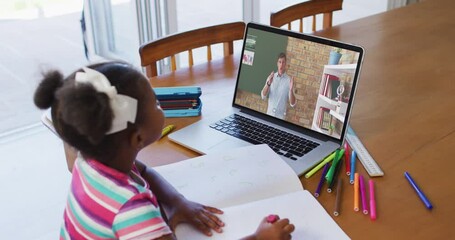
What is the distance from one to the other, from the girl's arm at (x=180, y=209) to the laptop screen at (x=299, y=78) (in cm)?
36

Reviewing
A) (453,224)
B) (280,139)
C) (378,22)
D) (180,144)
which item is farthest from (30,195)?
(453,224)

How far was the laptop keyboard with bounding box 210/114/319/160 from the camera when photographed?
3.80ft

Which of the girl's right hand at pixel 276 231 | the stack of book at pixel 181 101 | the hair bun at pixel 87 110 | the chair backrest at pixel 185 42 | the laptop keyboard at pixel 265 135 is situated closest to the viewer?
the hair bun at pixel 87 110

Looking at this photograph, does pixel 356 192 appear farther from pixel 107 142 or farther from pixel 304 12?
pixel 304 12

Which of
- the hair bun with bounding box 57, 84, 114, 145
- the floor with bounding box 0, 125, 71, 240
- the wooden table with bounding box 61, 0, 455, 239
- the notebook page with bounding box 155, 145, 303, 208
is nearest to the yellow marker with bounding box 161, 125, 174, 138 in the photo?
the wooden table with bounding box 61, 0, 455, 239

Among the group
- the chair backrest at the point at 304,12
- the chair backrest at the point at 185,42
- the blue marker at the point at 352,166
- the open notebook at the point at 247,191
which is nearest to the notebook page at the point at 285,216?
the open notebook at the point at 247,191

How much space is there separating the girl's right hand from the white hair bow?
270 mm

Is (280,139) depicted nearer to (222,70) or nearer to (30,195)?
(222,70)

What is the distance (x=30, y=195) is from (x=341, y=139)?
4.74 feet

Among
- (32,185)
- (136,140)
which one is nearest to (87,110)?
(136,140)

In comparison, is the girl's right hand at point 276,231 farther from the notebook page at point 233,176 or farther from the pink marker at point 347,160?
the pink marker at point 347,160

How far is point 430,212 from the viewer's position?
966 mm

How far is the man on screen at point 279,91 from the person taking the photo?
1223mm

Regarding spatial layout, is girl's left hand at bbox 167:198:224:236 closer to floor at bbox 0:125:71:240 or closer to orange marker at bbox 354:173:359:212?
orange marker at bbox 354:173:359:212
